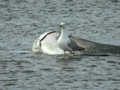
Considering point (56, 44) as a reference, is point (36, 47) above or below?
below

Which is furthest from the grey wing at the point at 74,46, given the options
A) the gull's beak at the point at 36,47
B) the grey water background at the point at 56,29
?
the gull's beak at the point at 36,47

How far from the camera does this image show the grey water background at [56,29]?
17.9 metres

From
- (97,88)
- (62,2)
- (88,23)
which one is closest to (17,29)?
(88,23)

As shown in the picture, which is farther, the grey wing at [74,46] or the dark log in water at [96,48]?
the dark log in water at [96,48]

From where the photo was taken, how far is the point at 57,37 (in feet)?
70.3

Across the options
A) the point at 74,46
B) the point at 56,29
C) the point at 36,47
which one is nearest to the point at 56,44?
the point at 74,46

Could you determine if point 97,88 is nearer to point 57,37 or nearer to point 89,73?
point 89,73

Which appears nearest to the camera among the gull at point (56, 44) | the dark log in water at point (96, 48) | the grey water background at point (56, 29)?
the grey water background at point (56, 29)

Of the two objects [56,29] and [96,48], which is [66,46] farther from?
[56,29]

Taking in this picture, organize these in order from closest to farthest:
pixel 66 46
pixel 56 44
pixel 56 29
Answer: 1. pixel 66 46
2. pixel 56 44
3. pixel 56 29

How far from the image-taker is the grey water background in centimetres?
1791

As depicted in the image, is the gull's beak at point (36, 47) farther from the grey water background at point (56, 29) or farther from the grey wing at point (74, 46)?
the grey wing at point (74, 46)

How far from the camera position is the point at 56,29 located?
25.1 metres

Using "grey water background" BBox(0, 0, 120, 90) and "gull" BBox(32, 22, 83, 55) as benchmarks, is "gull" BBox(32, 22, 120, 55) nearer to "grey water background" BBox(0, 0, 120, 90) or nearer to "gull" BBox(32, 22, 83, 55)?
"gull" BBox(32, 22, 83, 55)
